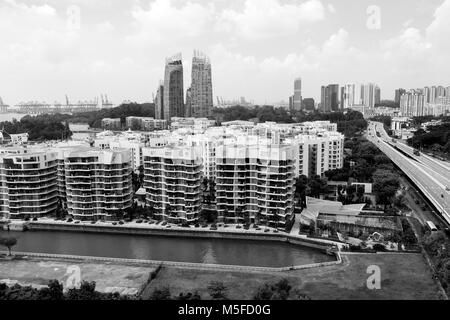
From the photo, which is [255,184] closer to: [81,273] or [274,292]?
[81,273]

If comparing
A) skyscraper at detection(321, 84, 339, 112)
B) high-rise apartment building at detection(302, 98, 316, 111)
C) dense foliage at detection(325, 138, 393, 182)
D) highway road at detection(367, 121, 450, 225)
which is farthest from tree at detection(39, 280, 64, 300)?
high-rise apartment building at detection(302, 98, 316, 111)

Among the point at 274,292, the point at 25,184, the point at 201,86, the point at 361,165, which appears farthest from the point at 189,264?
the point at 201,86

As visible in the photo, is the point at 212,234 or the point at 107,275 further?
the point at 212,234

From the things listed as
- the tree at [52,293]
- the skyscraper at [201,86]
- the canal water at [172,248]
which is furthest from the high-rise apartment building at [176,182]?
the skyscraper at [201,86]

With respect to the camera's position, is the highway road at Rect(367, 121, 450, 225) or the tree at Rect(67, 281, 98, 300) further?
the highway road at Rect(367, 121, 450, 225)

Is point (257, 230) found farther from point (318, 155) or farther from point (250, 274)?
point (318, 155)

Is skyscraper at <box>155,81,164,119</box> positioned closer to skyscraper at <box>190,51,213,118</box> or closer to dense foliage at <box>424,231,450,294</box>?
skyscraper at <box>190,51,213,118</box>
